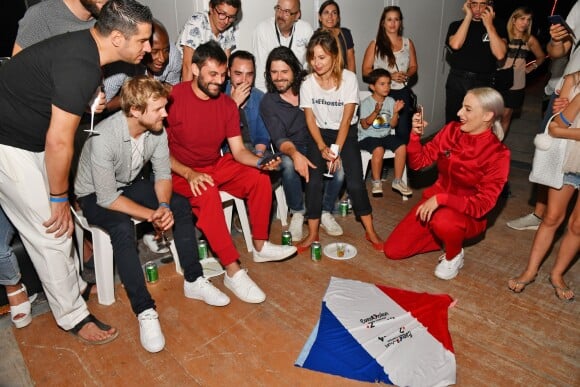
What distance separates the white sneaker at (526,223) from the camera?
3.36 metres

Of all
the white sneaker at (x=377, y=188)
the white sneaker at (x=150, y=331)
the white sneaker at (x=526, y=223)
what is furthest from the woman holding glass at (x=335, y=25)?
the white sneaker at (x=150, y=331)

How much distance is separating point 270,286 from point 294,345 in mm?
547

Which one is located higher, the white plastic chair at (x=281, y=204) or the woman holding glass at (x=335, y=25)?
the woman holding glass at (x=335, y=25)

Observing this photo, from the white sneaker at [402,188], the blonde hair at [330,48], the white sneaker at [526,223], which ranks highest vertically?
the blonde hair at [330,48]

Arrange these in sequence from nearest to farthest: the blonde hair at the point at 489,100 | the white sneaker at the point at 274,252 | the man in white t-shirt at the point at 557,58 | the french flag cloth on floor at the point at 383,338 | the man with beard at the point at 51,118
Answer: the man with beard at the point at 51,118, the french flag cloth on floor at the point at 383,338, the man in white t-shirt at the point at 557,58, the blonde hair at the point at 489,100, the white sneaker at the point at 274,252

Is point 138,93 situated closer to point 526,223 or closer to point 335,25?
point 335,25

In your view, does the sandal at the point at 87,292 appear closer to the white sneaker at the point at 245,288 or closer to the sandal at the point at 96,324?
the sandal at the point at 96,324

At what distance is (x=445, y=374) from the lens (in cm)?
203

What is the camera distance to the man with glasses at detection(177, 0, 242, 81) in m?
3.08

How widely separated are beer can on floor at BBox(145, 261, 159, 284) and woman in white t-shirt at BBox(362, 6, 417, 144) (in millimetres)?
2401

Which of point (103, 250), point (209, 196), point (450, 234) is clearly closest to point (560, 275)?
point (450, 234)

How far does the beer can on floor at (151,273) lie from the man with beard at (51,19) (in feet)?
4.49

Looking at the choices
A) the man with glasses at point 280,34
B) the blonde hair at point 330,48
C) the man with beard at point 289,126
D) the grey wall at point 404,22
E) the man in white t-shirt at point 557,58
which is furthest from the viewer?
the grey wall at point 404,22

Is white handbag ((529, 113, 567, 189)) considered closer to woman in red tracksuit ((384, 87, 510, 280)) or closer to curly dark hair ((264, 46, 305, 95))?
woman in red tracksuit ((384, 87, 510, 280))
